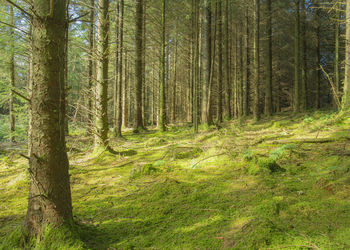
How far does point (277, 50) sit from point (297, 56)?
1031 centimetres

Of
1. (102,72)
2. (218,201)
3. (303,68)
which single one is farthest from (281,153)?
(303,68)

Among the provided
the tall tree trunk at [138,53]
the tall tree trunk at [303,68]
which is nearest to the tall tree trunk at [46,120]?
the tall tree trunk at [138,53]

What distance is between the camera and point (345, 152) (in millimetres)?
3668

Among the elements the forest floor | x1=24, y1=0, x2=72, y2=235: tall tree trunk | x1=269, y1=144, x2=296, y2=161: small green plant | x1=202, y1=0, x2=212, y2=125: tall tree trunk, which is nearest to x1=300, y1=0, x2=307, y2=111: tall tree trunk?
x1=202, y1=0, x2=212, y2=125: tall tree trunk

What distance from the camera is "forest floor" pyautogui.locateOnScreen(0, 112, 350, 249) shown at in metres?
1.98

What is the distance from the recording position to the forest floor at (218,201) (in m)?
1.98

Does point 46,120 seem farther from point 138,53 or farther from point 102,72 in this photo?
point 138,53

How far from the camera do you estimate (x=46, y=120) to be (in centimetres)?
204

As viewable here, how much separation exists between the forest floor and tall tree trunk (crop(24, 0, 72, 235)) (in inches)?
12.0

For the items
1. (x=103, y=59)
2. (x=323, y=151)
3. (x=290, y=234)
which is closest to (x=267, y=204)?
(x=290, y=234)

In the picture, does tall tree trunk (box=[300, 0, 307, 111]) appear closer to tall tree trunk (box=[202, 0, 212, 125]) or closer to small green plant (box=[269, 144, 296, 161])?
tall tree trunk (box=[202, 0, 212, 125])

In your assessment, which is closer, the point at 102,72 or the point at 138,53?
the point at 102,72

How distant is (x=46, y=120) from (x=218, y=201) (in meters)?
2.31

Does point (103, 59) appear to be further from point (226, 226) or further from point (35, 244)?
point (226, 226)
